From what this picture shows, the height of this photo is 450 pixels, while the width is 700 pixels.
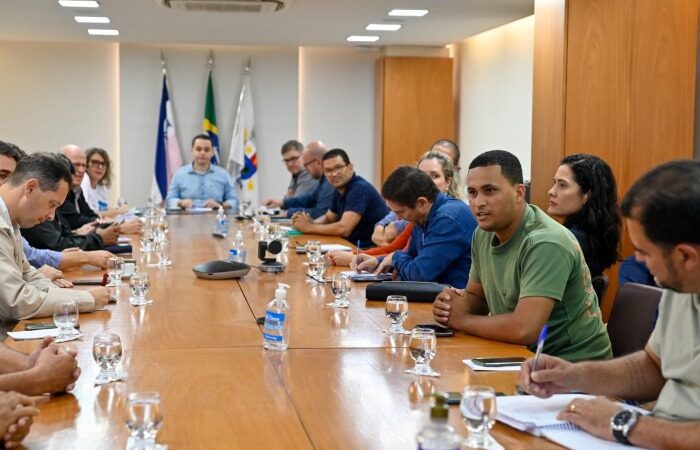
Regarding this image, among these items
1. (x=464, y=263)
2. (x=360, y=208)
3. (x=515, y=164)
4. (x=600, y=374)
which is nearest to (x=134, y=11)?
(x=360, y=208)

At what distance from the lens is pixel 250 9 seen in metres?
8.11

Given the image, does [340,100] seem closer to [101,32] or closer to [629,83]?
[101,32]

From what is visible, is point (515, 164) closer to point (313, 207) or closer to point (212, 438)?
point (212, 438)

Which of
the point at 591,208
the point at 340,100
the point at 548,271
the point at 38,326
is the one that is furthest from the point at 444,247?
the point at 340,100

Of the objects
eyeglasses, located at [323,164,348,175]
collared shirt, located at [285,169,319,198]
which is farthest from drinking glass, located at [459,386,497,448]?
collared shirt, located at [285,169,319,198]

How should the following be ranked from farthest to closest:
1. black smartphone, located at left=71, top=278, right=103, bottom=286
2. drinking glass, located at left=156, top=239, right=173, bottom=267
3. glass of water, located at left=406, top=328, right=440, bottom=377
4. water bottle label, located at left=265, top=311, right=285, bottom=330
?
1. drinking glass, located at left=156, top=239, right=173, bottom=267
2. black smartphone, located at left=71, top=278, right=103, bottom=286
3. water bottle label, located at left=265, top=311, right=285, bottom=330
4. glass of water, located at left=406, top=328, right=440, bottom=377

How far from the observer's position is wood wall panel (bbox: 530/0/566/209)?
625 cm

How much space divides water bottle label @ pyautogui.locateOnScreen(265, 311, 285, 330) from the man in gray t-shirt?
32.7 inches

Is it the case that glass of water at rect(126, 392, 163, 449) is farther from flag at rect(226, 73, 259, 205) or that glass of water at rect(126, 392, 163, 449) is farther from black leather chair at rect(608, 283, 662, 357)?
flag at rect(226, 73, 259, 205)

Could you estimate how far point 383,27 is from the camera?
9594 mm

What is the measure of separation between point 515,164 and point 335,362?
108 cm

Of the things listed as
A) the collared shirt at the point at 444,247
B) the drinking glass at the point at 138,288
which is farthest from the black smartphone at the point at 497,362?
the collared shirt at the point at 444,247

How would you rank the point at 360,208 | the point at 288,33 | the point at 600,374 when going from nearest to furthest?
the point at 600,374
the point at 360,208
the point at 288,33

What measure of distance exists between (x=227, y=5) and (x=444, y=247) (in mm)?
4488
